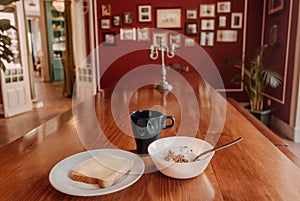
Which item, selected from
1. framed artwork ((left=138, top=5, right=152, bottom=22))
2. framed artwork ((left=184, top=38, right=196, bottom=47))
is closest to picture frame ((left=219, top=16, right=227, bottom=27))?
framed artwork ((left=184, top=38, right=196, bottom=47))

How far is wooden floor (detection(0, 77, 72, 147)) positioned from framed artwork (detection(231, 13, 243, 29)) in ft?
11.3

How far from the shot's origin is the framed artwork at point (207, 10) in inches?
180

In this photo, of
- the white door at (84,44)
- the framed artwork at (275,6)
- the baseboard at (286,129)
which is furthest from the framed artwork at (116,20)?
the baseboard at (286,129)

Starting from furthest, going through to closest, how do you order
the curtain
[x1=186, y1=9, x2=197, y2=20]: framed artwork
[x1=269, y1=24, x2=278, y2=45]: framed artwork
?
1. the curtain
2. [x1=186, y1=9, x2=197, y2=20]: framed artwork
3. [x1=269, y1=24, x2=278, y2=45]: framed artwork

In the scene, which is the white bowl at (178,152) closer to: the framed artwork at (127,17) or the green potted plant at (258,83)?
the green potted plant at (258,83)

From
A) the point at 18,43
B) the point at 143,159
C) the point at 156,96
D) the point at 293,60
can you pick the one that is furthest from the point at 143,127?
the point at 18,43

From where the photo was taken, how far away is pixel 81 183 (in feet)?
2.19

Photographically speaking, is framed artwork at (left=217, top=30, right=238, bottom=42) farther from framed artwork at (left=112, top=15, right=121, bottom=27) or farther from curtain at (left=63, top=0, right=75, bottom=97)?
curtain at (left=63, top=0, right=75, bottom=97)

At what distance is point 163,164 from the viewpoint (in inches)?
27.3

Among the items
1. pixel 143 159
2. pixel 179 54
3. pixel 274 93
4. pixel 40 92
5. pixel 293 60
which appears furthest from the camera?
pixel 40 92

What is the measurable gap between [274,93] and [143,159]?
3.74m

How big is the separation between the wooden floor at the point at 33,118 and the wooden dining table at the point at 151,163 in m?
2.58

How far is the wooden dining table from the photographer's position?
64 centimetres

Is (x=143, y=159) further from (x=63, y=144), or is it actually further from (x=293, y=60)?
(x=293, y=60)
